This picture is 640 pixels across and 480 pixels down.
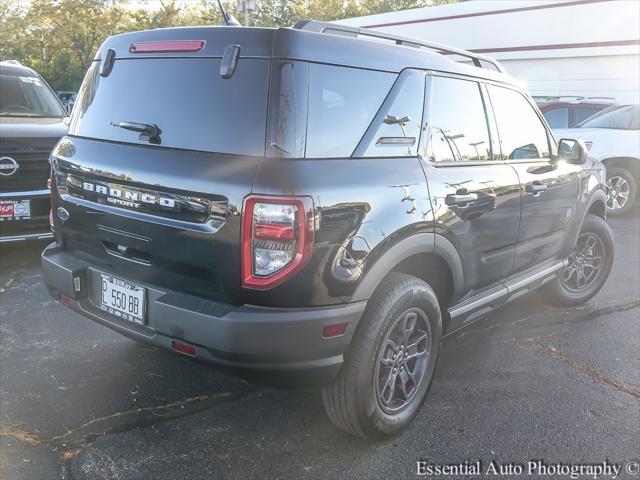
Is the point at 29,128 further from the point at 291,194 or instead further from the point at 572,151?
the point at 572,151

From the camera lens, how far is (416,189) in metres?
2.72

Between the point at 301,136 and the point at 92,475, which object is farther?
the point at 92,475

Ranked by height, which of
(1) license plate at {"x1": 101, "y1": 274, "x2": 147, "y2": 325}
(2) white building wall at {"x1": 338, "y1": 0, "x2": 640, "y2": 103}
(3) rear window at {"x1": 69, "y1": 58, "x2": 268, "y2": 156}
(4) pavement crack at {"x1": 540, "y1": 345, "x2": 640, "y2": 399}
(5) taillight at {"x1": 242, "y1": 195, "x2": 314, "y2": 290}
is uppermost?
(2) white building wall at {"x1": 338, "y1": 0, "x2": 640, "y2": 103}

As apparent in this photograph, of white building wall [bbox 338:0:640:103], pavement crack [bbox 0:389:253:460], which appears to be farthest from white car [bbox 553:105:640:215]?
white building wall [bbox 338:0:640:103]

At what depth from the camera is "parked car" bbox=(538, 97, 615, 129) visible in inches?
387

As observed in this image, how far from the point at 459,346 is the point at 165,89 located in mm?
2563

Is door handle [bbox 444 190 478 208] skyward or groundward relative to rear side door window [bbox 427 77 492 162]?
groundward

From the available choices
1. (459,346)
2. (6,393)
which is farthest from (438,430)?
(6,393)

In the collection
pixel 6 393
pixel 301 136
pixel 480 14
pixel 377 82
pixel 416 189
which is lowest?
pixel 6 393

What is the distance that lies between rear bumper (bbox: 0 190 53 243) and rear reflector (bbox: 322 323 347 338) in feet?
12.0

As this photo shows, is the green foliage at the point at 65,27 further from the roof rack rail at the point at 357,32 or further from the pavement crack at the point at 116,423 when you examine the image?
the pavement crack at the point at 116,423

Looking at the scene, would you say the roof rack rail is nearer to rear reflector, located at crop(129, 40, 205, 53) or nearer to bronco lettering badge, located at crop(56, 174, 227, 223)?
rear reflector, located at crop(129, 40, 205, 53)

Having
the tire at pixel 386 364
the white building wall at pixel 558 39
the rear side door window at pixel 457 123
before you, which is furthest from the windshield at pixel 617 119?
the white building wall at pixel 558 39

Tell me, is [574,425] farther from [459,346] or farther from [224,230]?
[224,230]
